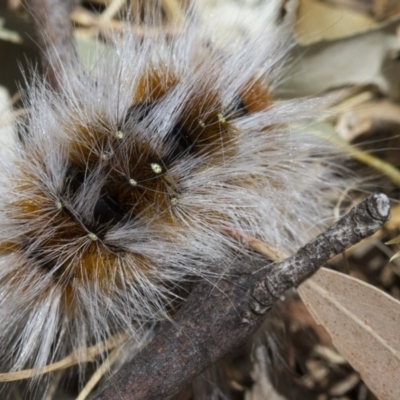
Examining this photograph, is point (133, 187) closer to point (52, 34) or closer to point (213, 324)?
point (213, 324)

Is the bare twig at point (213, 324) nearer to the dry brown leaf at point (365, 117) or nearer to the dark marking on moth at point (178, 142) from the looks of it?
the dark marking on moth at point (178, 142)

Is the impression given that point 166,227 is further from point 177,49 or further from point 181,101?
point 177,49

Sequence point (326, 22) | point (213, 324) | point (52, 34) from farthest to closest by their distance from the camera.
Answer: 1. point (326, 22)
2. point (52, 34)
3. point (213, 324)

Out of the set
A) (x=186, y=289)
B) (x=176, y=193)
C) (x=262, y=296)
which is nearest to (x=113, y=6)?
(x=176, y=193)

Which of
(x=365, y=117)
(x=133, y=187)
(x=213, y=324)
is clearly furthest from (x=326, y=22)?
(x=213, y=324)

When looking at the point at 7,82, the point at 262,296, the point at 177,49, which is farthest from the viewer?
the point at 7,82

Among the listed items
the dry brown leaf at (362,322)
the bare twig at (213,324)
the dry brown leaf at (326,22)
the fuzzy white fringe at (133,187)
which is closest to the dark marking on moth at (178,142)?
the fuzzy white fringe at (133,187)

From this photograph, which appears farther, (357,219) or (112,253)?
(112,253)
